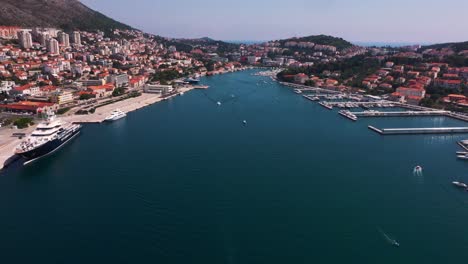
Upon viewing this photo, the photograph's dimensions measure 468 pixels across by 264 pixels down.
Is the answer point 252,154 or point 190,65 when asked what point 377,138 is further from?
point 190,65

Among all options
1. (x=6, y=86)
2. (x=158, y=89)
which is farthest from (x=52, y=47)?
(x=158, y=89)

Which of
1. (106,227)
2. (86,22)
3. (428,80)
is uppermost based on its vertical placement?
(86,22)

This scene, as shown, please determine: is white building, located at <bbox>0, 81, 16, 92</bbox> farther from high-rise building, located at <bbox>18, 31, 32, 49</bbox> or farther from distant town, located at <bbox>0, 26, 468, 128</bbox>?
high-rise building, located at <bbox>18, 31, 32, 49</bbox>

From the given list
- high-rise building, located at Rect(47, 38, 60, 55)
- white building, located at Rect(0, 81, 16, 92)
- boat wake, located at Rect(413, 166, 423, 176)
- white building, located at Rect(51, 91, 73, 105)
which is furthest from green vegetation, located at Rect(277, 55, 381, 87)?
high-rise building, located at Rect(47, 38, 60, 55)

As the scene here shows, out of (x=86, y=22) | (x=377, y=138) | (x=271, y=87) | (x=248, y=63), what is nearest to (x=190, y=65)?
(x=248, y=63)

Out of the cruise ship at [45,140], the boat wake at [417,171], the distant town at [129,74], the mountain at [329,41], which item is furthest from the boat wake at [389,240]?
the mountain at [329,41]

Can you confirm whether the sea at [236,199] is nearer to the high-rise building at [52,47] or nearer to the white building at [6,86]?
the white building at [6,86]
